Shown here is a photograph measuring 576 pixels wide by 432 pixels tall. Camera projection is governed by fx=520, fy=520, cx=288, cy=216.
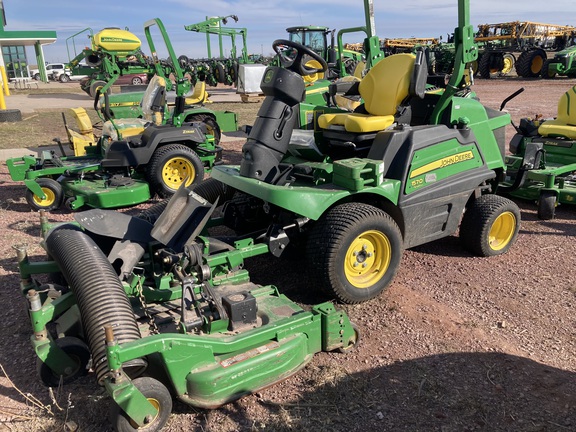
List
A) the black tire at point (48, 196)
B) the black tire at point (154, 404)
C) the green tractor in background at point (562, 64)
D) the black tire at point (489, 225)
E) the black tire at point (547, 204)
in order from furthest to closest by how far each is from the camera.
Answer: the green tractor in background at point (562, 64) < the black tire at point (48, 196) < the black tire at point (547, 204) < the black tire at point (489, 225) < the black tire at point (154, 404)

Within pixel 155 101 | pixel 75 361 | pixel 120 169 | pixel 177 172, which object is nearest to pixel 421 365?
pixel 75 361

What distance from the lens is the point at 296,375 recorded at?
9.85 ft

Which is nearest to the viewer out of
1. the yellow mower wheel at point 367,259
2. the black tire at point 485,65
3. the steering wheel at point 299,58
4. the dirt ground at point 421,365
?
the dirt ground at point 421,365

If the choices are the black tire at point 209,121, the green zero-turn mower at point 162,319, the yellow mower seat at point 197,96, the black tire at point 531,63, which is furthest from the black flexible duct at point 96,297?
the black tire at point 531,63

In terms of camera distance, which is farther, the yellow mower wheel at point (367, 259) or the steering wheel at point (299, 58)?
the steering wheel at point (299, 58)

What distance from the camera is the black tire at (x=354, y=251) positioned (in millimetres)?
3518

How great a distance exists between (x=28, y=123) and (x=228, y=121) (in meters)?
6.82

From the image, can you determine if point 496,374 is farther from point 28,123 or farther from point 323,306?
point 28,123

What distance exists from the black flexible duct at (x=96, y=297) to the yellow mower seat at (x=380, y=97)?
7.09ft

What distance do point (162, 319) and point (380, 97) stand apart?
2528mm

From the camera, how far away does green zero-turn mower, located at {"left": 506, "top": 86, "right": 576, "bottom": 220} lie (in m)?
5.52

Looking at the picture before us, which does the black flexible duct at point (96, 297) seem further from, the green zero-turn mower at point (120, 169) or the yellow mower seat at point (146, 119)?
the yellow mower seat at point (146, 119)

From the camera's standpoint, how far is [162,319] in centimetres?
302

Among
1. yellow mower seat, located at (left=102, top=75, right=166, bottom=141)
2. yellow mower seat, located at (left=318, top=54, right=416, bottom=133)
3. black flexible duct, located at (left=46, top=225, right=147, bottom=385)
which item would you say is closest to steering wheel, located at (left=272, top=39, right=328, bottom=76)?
yellow mower seat, located at (left=318, top=54, right=416, bottom=133)
